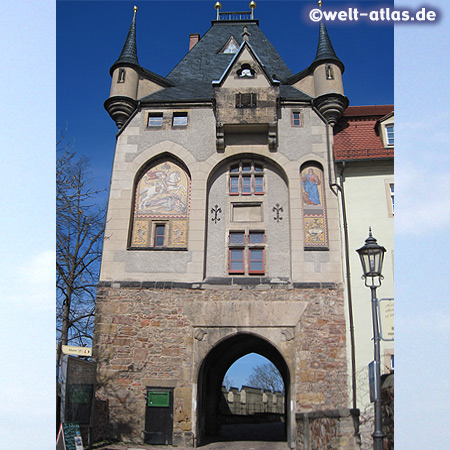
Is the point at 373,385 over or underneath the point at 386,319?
underneath

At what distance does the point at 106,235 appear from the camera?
14.0m

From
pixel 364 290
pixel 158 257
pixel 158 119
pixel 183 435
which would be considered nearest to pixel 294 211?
pixel 364 290

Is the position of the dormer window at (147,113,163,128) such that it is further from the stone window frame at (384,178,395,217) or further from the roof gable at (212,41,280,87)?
the stone window frame at (384,178,395,217)

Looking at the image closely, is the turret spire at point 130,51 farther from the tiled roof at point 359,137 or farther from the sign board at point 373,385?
the sign board at point 373,385

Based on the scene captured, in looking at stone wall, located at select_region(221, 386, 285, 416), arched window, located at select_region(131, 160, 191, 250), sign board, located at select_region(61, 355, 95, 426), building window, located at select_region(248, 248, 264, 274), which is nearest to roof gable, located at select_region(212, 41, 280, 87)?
arched window, located at select_region(131, 160, 191, 250)

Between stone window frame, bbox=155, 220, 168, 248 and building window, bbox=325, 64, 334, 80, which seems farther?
building window, bbox=325, 64, 334, 80

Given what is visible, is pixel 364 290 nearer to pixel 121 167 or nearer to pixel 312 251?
pixel 312 251

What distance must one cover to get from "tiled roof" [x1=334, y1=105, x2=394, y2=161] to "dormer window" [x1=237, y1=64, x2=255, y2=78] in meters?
3.17

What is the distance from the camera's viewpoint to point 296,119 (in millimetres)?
15242

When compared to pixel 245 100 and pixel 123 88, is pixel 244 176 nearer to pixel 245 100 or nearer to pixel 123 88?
pixel 245 100

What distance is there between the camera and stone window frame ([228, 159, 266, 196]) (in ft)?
48.4

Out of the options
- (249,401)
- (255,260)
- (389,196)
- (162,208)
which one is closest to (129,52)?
(162,208)

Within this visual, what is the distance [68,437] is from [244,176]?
862 centimetres

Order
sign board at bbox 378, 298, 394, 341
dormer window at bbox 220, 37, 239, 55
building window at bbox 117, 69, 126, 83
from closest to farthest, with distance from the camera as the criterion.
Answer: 1. sign board at bbox 378, 298, 394, 341
2. building window at bbox 117, 69, 126, 83
3. dormer window at bbox 220, 37, 239, 55
